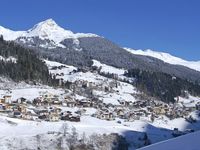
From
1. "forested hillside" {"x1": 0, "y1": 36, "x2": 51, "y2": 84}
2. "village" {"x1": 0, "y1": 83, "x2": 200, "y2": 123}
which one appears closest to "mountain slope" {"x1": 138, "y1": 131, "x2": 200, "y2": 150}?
"village" {"x1": 0, "y1": 83, "x2": 200, "y2": 123}

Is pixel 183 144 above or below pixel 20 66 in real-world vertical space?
below

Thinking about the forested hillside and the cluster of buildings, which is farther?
the forested hillside

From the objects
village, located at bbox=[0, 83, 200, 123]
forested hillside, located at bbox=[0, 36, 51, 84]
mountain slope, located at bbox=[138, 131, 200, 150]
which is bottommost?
mountain slope, located at bbox=[138, 131, 200, 150]

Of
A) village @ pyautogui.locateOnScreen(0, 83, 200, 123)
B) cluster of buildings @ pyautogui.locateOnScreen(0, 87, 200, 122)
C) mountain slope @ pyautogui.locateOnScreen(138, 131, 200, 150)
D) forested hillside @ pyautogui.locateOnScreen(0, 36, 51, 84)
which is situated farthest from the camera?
forested hillside @ pyautogui.locateOnScreen(0, 36, 51, 84)

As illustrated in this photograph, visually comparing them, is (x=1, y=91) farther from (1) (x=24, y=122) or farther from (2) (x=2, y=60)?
(1) (x=24, y=122)

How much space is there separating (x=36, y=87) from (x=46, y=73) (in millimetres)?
16160

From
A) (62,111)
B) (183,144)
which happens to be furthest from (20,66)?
(183,144)

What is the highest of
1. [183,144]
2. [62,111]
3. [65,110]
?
[65,110]

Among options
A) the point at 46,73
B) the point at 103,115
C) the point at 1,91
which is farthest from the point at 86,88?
the point at 103,115

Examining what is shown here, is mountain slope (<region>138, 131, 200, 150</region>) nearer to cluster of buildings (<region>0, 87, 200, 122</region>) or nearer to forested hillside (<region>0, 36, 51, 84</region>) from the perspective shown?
cluster of buildings (<region>0, 87, 200, 122</region>)

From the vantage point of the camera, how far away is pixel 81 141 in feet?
284

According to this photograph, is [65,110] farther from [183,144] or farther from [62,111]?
[183,144]

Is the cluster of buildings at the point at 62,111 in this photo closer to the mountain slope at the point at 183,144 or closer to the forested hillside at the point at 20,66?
the forested hillside at the point at 20,66

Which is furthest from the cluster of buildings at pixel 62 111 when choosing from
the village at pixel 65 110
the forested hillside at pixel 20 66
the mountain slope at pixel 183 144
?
the mountain slope at pixel 183 144
